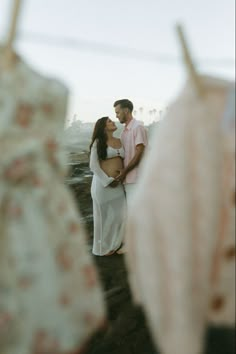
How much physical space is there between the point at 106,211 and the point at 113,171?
1.77 ft

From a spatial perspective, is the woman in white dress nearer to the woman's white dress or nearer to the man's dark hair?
the woman's white dress

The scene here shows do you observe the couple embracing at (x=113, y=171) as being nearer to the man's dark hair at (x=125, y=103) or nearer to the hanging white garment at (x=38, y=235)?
the man's dark hair at (x=125, y=103)

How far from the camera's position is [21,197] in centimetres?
138

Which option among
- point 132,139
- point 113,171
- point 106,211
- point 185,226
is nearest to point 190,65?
point 185,226

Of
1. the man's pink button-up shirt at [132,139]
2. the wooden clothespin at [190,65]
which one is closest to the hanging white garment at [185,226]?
the wooden clothespin at [190,65]

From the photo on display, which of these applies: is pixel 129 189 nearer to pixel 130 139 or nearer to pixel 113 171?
pixel 113 171

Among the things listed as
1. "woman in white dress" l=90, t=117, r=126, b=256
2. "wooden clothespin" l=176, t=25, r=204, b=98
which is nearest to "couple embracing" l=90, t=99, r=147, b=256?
"woman in white dress" l=90, t=117, r=126, b=256

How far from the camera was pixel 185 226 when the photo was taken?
1.39 metres

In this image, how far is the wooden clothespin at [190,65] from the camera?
146cm

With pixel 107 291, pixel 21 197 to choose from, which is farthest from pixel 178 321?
pixel 107 291

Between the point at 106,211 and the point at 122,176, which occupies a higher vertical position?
the point at 122,176

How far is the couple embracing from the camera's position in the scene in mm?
4637

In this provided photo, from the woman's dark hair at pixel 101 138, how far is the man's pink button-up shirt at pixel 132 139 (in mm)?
201

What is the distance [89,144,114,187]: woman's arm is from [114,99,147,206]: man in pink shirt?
22cm
